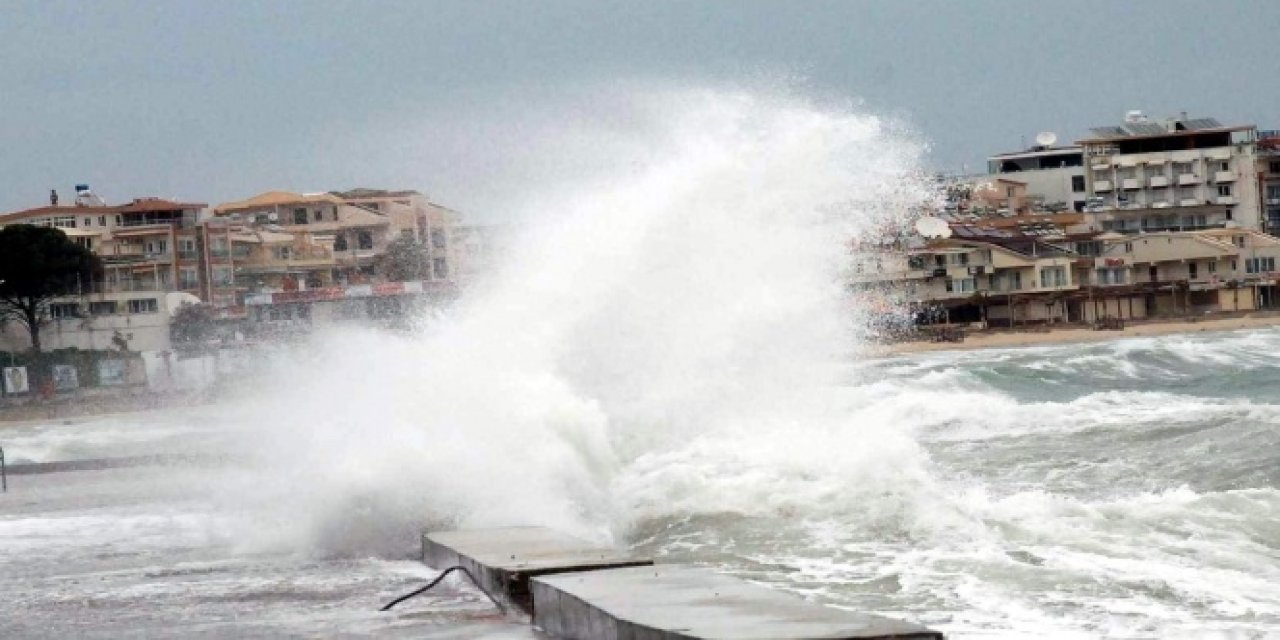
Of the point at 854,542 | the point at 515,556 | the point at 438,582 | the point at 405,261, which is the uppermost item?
the point at 405,261

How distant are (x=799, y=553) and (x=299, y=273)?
71620 millimetres

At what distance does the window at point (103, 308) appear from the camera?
249ft

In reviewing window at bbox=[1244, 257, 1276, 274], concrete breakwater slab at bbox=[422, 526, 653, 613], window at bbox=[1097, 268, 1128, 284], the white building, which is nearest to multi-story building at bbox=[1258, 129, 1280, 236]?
window at bbox=[1244, 257, 1276, 274]

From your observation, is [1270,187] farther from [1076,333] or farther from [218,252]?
[218,252]

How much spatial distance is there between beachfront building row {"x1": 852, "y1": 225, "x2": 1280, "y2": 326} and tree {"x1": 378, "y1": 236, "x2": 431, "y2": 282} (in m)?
17.7

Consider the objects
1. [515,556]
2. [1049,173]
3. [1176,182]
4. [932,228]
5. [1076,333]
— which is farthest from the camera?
[1049,173]

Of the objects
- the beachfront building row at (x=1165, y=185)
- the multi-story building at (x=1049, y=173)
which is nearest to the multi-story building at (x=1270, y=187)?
the beachfront building row at (x=1165, y=185)

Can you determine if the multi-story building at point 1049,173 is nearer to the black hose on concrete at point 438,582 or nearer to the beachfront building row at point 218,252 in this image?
the beachfront building row at point 218,252

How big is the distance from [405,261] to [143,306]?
10.2 meters

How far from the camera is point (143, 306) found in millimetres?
76500

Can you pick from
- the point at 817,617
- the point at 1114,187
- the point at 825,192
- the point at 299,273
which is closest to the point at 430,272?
the point at 299,273

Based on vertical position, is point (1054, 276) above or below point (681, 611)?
above

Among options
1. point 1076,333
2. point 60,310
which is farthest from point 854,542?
point 60,310

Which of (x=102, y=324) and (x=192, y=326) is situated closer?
(x=102, y=324)
